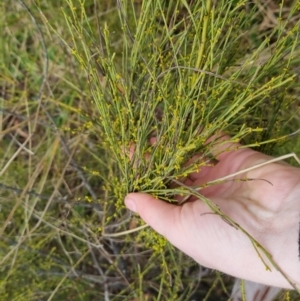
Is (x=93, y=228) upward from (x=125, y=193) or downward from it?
downward

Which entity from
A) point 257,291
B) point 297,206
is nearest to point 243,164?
point 297,206

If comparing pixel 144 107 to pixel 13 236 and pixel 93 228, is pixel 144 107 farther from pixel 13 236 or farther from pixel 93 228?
pixel 13 236

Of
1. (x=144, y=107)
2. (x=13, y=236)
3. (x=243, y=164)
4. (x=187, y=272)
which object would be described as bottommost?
(x=187, y=272)

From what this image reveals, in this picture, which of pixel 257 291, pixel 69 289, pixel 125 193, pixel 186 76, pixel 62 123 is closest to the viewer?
pixel 186 76

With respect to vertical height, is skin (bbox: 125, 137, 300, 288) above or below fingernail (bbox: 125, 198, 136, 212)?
below

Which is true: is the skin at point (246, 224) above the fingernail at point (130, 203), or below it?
below

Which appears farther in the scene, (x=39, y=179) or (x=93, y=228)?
(x=39, y=179)
